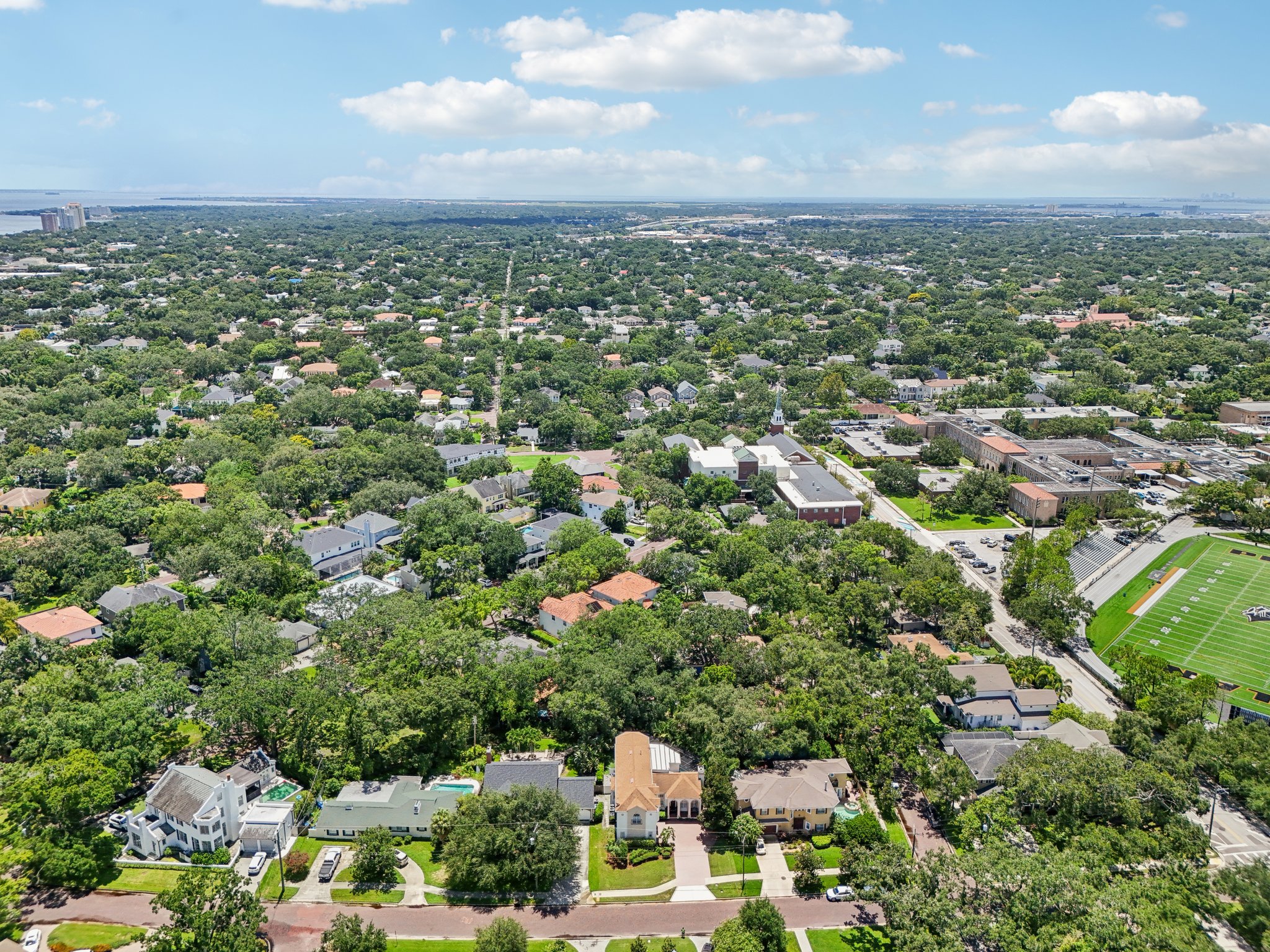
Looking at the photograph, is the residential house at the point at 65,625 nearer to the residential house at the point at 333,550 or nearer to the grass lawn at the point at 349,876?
the residential house at the point at 333,550

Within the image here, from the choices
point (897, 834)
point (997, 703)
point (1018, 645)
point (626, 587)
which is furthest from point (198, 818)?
point (1018, 645)

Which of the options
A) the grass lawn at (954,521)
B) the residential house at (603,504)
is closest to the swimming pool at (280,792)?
the residential house at (603,504)

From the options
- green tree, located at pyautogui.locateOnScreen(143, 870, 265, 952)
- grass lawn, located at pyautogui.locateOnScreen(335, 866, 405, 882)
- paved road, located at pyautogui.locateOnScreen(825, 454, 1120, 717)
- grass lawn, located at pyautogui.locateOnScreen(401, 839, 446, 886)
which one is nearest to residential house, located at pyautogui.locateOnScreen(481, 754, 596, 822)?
grass lawn, located at pyautogui.locateOnScreen(401, 839, 446, 886)

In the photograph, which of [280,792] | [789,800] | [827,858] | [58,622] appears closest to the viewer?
[827,858]

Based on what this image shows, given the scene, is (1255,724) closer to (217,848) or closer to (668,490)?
(668,490)

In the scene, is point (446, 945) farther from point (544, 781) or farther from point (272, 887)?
point (272, 887)

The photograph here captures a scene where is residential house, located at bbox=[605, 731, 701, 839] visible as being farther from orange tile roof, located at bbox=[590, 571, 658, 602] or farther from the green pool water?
the green pool water
